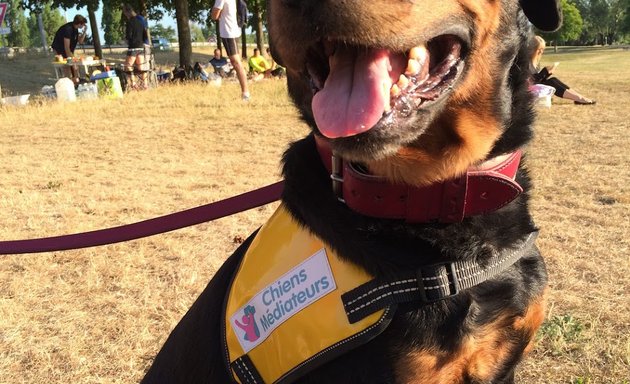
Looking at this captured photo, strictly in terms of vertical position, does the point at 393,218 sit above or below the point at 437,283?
above

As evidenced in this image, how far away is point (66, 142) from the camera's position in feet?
28.8

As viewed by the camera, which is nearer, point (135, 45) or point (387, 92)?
point (387, 92)

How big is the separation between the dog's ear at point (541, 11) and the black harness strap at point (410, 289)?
3.48 feet

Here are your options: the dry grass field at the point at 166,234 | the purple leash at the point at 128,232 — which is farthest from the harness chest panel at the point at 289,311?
the dry grass field at the point at 166,234

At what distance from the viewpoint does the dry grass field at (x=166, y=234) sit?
3.10 meters

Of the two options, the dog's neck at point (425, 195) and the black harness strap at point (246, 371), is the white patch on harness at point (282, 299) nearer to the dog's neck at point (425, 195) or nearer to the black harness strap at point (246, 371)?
the black harness strap at point (246, 371)

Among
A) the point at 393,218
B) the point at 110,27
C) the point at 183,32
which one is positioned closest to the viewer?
the point at 393,218

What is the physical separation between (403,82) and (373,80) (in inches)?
3.6

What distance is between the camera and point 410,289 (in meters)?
1.67

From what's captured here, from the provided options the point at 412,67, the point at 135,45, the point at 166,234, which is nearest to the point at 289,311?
the point at 412,67

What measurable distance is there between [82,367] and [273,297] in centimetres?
178

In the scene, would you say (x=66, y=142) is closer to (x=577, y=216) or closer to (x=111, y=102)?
(x=111, y=102)

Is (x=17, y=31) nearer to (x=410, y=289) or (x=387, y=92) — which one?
(x=387, y=92)

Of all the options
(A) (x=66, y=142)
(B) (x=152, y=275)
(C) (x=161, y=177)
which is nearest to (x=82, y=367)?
Result: (B) (x=152, y=275)
